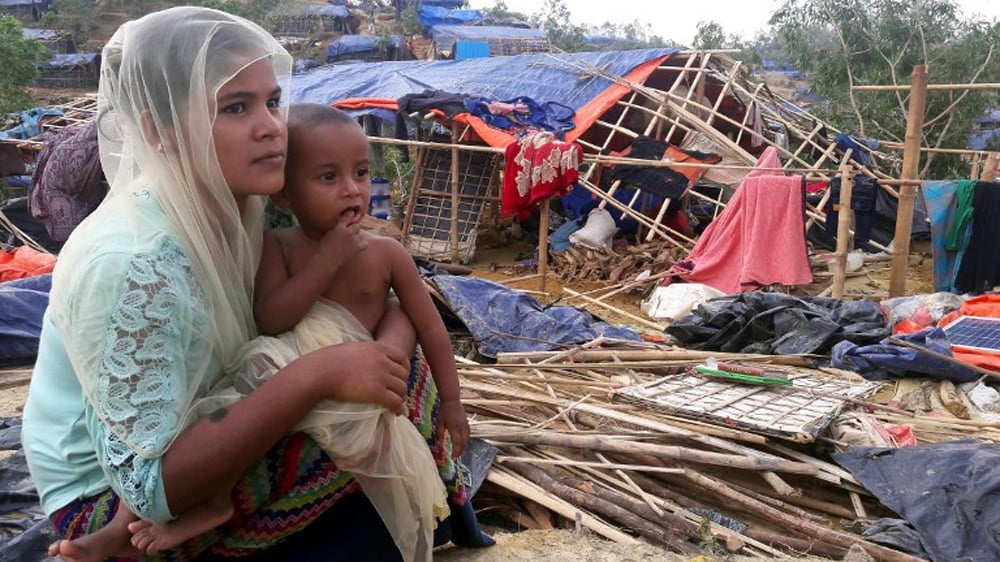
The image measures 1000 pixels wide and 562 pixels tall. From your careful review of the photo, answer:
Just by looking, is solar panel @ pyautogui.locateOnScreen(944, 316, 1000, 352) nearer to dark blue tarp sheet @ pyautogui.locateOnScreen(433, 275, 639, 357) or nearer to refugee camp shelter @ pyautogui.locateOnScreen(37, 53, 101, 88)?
dark blue tarp sheet @ pyautogui.locateOnScreen(433, 275, 639, 357)

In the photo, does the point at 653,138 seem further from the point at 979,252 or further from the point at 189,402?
the point at 189,402

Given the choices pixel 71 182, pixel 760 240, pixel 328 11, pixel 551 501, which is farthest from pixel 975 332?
pixel 328 11

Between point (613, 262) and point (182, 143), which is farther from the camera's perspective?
point (613, 262)

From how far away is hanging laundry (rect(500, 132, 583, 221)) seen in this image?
7.65m

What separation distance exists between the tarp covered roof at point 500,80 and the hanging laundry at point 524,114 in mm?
176

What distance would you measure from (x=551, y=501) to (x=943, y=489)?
167 centimetres

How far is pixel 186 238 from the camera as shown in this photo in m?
1.49

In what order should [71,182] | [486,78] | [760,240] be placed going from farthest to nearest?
[486,78], [760,240], [71,182]

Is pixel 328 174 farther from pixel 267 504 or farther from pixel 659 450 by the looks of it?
A: pixel 659 450

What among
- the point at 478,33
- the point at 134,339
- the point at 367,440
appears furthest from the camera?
the point at 478,33

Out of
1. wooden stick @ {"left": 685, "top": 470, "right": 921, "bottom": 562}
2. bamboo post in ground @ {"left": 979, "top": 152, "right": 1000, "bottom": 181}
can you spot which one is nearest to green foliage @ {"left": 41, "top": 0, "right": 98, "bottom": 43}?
bamboo post in ground @ {"left": 979, "top": 152, "right": 1000, "bottom": 181}

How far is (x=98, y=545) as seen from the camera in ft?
4.87

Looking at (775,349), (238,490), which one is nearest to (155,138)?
(238,490)

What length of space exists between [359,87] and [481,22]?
2063cm
